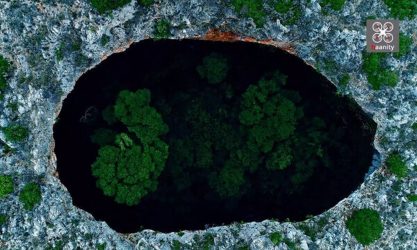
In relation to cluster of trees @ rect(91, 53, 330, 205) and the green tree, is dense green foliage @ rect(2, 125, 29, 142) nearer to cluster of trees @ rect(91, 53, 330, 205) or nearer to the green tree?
cluster of trees @ rect(91, 53, 330, 205)

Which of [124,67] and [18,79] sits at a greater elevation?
[124,67]

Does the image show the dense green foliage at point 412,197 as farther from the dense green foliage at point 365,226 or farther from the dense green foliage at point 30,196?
the dense green foliage at point 30,196

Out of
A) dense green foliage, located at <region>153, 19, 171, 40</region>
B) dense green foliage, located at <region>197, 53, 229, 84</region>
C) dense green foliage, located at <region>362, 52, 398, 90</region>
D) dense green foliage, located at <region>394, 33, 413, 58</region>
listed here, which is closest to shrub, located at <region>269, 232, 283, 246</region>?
dense green foliage, located at <region>362, 52, 398, 90</region>

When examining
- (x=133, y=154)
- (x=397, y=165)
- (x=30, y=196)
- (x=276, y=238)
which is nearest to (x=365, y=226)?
(x=397, y=165)

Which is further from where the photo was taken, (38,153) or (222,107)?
(222,107)

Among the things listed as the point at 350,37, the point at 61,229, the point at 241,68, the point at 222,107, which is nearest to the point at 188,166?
the point at 222,107

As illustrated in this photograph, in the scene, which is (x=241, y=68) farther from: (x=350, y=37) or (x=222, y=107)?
(x=350, y=37)
